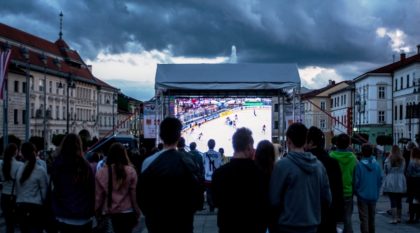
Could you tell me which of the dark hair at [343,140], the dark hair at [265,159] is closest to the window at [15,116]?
the dark hair at [343,140]

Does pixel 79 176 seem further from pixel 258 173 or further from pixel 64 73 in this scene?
pixel 64 73

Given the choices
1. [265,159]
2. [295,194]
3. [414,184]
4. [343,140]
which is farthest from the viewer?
[414,184]

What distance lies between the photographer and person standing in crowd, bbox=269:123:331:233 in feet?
20.8

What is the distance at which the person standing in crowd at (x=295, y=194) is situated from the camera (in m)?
6.33

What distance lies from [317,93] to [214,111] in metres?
101

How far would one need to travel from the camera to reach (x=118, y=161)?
8.26 metres

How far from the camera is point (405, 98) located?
82.8 m

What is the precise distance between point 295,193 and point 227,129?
18.0 m

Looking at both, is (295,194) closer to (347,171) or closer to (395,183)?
(347,171)

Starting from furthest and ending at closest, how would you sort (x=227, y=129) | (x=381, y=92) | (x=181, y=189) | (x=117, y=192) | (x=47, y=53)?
(x=381, y=92), (x=47, y=53), (x=227, y=129), (x=117, y=192), (x=181, y=189)

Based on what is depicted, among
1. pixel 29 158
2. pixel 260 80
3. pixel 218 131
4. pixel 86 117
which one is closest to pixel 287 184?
pixel 29 158

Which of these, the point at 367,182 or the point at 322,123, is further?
the point at 322,123

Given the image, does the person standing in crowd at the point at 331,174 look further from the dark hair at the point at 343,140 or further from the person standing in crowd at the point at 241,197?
the dark hair at the point at 343,140

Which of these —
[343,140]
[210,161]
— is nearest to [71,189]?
[343,140]
